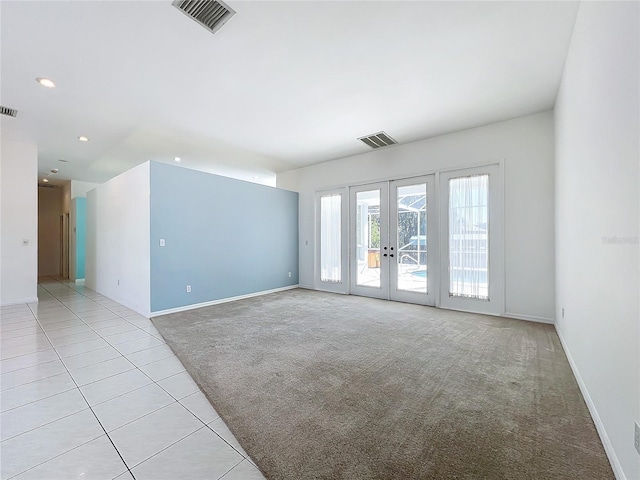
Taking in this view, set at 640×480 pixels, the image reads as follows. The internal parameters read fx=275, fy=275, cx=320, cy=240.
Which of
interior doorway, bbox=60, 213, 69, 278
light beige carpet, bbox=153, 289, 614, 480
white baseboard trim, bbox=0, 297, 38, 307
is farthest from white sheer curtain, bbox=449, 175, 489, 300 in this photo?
interior doorway, bbox=60, 213, 69, 278

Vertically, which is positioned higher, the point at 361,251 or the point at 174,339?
the point at 361,251

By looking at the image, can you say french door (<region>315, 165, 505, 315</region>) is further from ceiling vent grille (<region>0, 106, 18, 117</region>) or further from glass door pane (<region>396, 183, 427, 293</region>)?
ceiling vent grille (<region>0, 106, 18, 117</region>)

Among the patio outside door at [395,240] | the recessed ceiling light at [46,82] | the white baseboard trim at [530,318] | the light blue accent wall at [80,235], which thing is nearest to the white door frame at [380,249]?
the patio outside door at [395,240]

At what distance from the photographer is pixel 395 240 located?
18.0 feet

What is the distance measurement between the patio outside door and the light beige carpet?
137 cm

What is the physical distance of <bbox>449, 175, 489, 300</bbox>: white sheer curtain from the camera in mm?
4465

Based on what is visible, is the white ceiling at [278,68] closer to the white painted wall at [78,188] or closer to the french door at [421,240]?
the french door at [421,240]

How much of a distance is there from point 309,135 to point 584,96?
366 centimetres

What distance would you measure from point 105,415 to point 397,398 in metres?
2.06

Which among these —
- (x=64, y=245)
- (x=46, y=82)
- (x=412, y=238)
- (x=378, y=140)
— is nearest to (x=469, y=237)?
(x=412, y=238)

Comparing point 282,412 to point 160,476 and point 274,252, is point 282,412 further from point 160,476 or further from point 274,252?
point 274,252

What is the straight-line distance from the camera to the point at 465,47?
2.68 m

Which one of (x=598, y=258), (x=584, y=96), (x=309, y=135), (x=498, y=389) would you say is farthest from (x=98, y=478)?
(x=309, y=135)

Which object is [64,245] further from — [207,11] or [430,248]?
[430,248]
